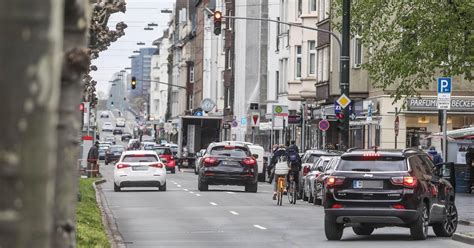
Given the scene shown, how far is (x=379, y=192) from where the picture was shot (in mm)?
20969

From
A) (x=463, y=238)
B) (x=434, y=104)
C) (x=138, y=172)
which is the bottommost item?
(x=463, y=238)

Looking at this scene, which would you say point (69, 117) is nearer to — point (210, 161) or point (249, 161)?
point (210, 161)

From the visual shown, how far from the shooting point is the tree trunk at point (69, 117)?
420cm

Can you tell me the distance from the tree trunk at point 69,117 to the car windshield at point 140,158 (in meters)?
39.2

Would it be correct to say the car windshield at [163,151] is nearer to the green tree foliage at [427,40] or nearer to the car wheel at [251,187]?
the car wheel at [251,187]

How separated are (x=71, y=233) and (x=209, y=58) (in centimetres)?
12303

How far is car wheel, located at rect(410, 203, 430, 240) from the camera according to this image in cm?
2125

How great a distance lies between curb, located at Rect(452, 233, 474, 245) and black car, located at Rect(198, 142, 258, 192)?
2090 centimetres

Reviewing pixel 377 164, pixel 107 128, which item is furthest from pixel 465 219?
pixel 107 128

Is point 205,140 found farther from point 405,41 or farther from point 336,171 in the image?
point 336,171

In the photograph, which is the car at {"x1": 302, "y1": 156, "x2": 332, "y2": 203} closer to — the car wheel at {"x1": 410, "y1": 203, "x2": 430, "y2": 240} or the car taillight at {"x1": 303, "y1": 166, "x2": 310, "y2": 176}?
the car taillight at {"x1": 303, "y1": 166, "x2": 310, "y2": 176}

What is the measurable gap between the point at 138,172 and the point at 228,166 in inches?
124

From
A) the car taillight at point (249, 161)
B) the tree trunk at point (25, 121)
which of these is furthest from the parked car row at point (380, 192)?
the car taillight at point (249, 161)

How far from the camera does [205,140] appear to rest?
77.1m
